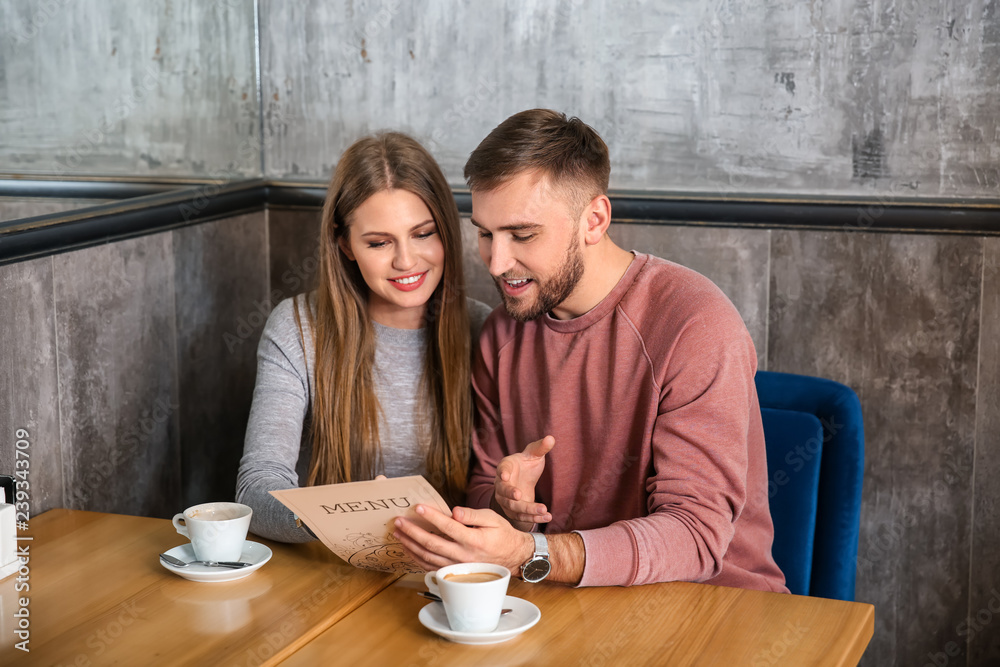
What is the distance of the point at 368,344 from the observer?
1920mm

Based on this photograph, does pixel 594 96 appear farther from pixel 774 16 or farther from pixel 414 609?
pixel 414 609

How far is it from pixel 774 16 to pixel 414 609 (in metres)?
1.51

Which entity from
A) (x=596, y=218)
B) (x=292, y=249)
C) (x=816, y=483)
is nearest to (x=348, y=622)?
(x=596, y=218)

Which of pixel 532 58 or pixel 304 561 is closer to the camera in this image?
pixel 304 561

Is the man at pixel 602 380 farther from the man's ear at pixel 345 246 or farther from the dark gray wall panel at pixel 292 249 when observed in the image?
the dark gray wall panel at pixel 292 249

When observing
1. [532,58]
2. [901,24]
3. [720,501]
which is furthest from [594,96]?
[720,501]

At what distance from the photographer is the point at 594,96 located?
2.29 m

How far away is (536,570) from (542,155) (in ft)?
2.24

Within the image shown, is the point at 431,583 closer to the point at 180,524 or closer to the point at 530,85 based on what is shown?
the point at 180,524

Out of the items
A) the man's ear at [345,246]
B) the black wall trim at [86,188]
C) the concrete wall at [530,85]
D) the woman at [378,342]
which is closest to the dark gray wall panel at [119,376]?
the black wall trim at [86,188]

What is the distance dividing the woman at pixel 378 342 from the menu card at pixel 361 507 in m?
0.42

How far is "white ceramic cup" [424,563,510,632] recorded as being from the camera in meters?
1.18

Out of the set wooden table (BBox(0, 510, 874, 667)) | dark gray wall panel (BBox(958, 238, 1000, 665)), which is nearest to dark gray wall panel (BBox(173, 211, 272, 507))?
wooden table (BBox(0, 510, 874, 667))

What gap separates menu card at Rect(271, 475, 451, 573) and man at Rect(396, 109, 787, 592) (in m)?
0.23
